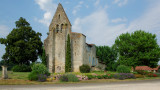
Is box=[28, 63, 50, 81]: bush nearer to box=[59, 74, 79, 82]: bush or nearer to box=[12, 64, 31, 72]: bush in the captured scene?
box=[59, 74, 79, 82]: bush

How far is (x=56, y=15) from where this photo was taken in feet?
133

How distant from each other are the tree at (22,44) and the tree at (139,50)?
21.9 m

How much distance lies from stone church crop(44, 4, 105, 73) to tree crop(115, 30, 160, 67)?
9.04 metres

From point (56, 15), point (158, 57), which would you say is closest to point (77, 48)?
point (56, 15)

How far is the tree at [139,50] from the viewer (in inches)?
1462

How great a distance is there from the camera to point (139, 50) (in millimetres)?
38781

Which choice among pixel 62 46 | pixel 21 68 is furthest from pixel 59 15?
pixel 21 68

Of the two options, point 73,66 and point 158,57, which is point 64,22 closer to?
point 73,66

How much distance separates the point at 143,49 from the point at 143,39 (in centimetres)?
262

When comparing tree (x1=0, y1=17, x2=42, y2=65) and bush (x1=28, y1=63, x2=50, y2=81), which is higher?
tree (x1=0, y1=17, x2=42, y2=65)

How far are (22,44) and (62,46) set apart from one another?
9499 mm

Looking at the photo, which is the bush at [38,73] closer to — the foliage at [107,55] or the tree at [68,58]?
the tree at [68,58]

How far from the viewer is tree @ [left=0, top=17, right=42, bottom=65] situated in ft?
121

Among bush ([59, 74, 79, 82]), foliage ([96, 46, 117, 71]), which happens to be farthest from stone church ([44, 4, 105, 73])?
bush ([59, 74, 79, 82])
